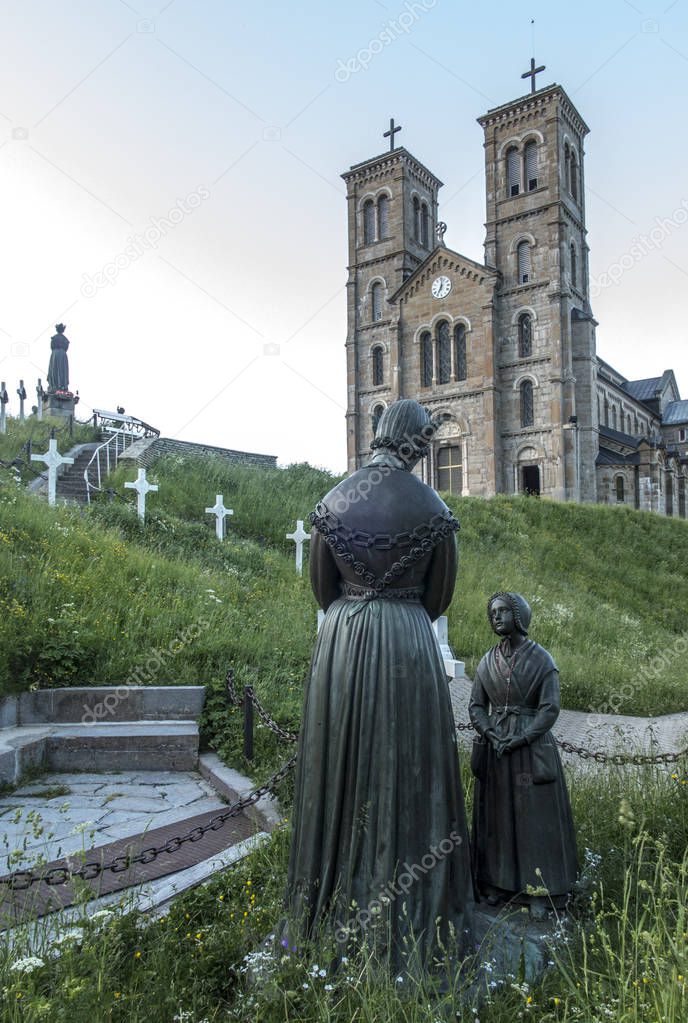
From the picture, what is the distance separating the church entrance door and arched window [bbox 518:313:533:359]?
555cm

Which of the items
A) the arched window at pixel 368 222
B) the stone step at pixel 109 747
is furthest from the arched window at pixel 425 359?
the stone step at pixel 109 747

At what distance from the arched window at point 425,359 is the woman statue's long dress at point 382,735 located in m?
34.2

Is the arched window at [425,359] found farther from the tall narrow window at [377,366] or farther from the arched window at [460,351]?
the tall narrow window at [377,366]

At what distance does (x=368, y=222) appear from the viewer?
40156 millimetres

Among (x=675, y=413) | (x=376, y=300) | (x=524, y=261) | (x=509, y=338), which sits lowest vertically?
(x=509, y=338)

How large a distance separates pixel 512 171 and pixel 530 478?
52.9 ft

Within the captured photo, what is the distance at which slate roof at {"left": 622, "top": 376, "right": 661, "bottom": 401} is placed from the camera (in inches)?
2328

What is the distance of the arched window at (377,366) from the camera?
38.4m

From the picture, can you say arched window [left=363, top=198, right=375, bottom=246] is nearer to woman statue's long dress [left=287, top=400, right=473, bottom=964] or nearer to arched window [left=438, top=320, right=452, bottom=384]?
arched window [left=438, top=320, right=452, bottom=384]

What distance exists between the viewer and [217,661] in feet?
24.5

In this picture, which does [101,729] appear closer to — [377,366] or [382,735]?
[382,735]

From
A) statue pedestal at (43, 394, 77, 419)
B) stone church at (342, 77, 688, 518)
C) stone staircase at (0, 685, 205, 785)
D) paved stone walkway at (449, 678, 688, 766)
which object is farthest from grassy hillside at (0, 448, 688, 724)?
stone church at (342, 77, 688, 518)

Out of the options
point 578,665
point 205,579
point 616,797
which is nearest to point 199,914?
point 616,797

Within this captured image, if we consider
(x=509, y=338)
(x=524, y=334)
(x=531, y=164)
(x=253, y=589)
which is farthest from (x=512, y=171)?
(x=253, y=589)
